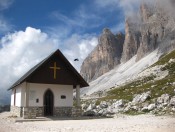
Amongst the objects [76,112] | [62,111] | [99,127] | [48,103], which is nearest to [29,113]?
[48,103]

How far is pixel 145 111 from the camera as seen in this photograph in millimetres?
39062

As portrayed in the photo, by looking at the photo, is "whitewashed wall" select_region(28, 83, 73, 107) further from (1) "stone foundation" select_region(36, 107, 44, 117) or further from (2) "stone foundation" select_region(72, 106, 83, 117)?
(2) "stone foundation" select_region(72, 106, 83, 117)

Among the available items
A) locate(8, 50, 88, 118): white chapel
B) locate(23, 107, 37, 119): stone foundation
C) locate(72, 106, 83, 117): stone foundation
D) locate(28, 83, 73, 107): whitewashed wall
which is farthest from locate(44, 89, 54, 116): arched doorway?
locate(72, 106, 83, 117): stone foundation

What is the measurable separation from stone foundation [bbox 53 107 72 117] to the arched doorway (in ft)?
1.92

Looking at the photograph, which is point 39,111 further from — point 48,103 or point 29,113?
point 48,103

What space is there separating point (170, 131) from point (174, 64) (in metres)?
107

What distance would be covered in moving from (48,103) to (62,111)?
1946mm

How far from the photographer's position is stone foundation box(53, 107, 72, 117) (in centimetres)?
3502

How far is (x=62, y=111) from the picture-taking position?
3541 centimetres

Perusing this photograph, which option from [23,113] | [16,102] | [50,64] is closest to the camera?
[23,113]

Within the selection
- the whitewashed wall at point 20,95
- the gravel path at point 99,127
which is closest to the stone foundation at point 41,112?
the whitewashed wall at point 20,95

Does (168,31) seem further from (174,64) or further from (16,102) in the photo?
(16,102)

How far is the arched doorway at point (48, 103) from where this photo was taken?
114 feet

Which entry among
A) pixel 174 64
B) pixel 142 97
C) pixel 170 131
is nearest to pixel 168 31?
pixel 174 64
